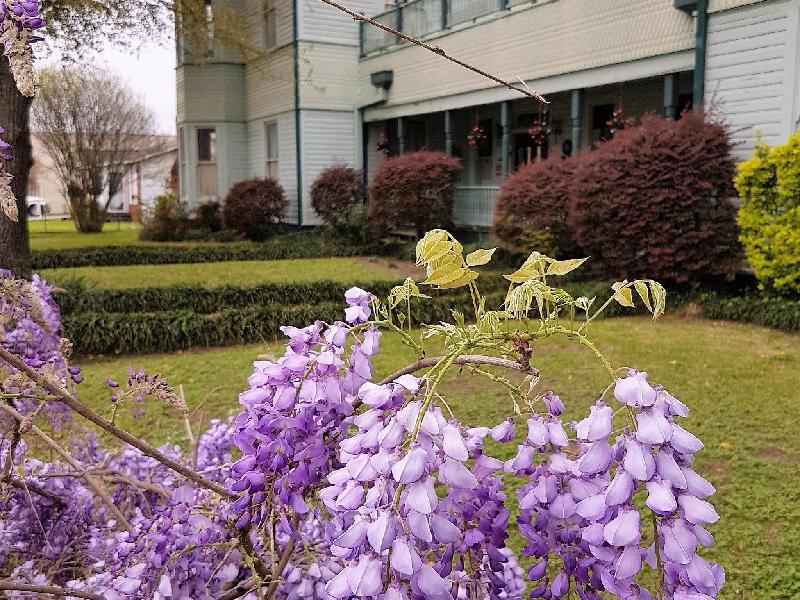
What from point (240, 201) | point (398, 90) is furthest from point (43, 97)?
point (398, 90)

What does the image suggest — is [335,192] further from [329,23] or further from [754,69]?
[754,69]

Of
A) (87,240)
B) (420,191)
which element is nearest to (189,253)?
(420,191)

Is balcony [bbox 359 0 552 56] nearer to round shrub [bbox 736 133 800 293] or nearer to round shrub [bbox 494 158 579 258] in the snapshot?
round shrub [bbox 494 158 579 258]

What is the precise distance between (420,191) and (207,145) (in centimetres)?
998

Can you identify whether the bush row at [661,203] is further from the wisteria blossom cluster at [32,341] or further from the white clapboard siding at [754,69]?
the wisteria blossom cluster at [32,341]

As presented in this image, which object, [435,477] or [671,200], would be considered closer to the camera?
[435,477]

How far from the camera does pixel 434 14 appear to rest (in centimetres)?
1802

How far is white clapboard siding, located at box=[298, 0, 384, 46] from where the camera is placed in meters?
20.3

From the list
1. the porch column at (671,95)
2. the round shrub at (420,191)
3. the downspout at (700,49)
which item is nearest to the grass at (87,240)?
the round shrub at (420,191)

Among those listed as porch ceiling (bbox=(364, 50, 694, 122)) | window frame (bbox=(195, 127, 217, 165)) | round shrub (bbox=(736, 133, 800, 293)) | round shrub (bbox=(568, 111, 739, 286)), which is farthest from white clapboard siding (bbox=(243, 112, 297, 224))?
round shrub (bbox=(736, 133, 800, 293))

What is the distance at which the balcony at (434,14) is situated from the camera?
16672 mm

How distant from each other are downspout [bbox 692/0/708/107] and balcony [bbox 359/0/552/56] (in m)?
4.75

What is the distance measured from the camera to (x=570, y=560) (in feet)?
4.07

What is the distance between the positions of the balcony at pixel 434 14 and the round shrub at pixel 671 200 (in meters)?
6.19
